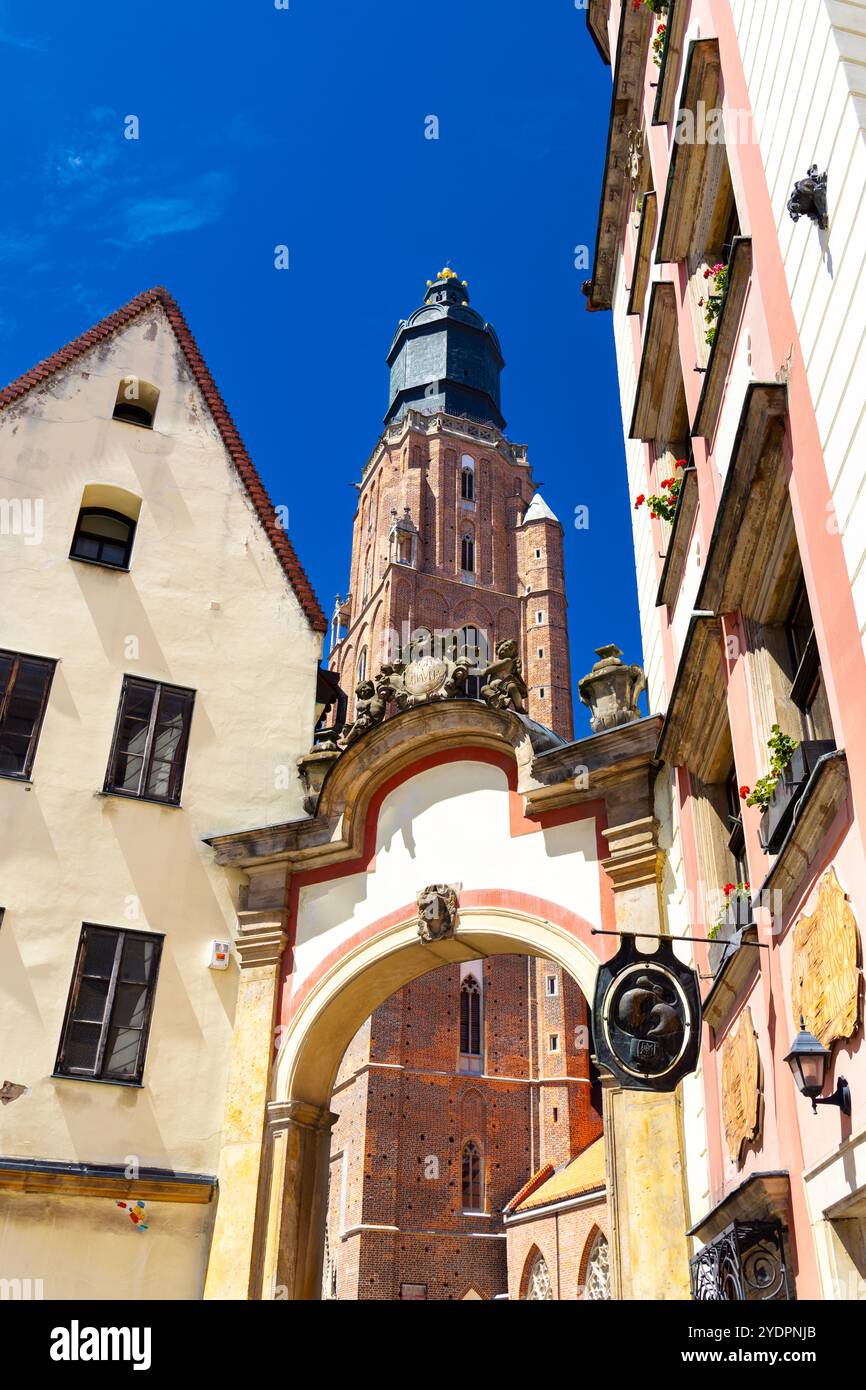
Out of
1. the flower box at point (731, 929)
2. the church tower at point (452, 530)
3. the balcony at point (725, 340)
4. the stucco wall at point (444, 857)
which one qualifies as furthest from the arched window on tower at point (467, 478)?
the flower box at point (731, 929)

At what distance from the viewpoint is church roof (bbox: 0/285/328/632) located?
54.9ft

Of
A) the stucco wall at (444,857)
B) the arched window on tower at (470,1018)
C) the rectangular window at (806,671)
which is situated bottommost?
the rectangular window at (806,671)

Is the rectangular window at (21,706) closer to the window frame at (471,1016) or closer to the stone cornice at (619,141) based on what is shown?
the stone cornice at (619,141)

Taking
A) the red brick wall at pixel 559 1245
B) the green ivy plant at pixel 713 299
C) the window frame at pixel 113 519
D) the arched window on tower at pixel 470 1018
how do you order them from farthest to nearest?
the arched window on tower at pixel 470 1018 → the red brick wall at pixel 559 1245 → the window frame at pixel 113 519 → the green ivy plant at pixel 713 299

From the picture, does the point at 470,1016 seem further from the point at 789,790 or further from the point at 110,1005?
the point at 789,790

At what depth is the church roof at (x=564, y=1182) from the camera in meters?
39.5

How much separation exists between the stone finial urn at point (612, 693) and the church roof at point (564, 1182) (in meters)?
29.1

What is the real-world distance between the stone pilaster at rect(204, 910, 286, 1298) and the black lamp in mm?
8423

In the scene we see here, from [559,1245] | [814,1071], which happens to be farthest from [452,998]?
[814,1071]

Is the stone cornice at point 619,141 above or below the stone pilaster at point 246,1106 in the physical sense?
above

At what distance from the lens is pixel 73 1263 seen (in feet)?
39.8

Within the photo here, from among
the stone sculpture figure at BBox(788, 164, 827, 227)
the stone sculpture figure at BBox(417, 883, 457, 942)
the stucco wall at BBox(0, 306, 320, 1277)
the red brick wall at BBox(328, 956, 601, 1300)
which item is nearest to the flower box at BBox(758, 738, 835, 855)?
the stone sculpture figure at BBox(788, 164, 827, 227)

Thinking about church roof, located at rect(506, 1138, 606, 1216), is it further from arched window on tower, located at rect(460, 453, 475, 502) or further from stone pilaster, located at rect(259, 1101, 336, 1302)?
arched window on tower, located at rect(460, 453, 475, 502)
